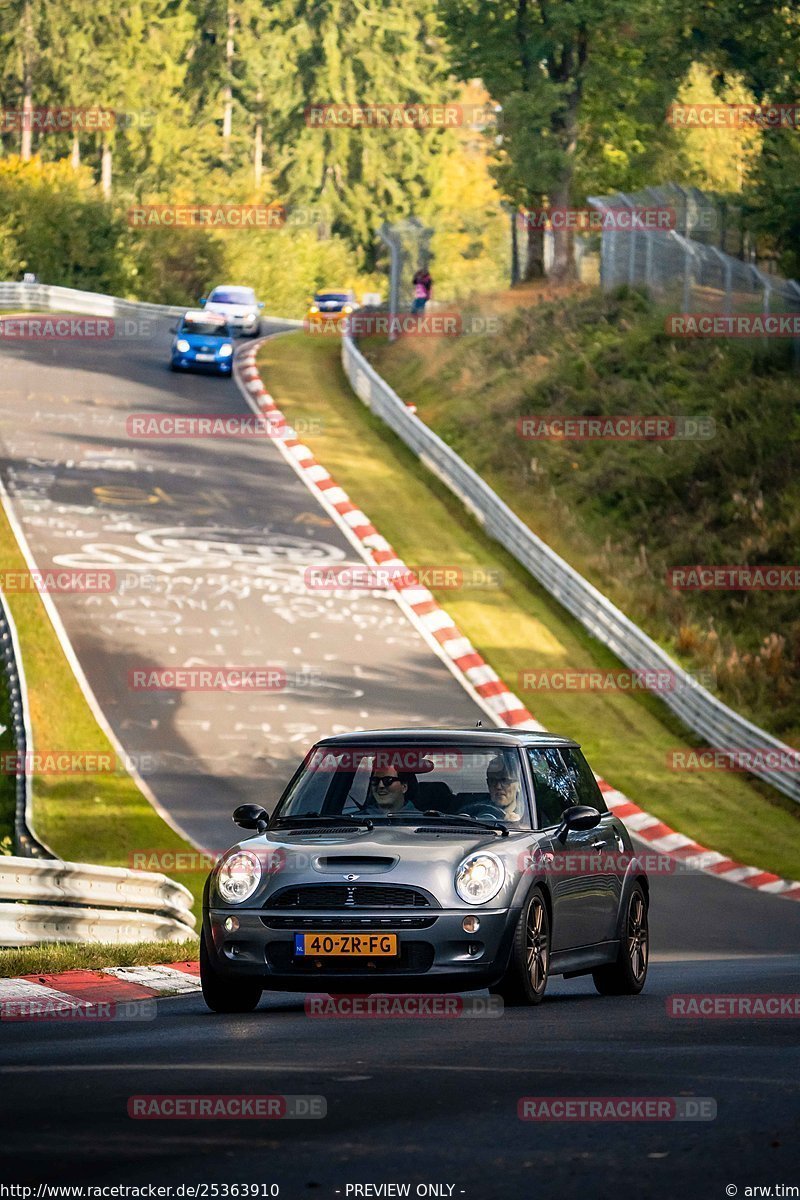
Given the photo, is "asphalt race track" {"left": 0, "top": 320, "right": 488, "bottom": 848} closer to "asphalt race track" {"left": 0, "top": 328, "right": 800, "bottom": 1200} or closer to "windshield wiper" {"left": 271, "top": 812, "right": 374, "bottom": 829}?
"asphalt race track" {"left": 0, "top": 328, "right": 800, "bottom": 1200}

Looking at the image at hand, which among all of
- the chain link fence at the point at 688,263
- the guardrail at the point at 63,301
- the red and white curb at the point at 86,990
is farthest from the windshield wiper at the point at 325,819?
the guardrail at the point at 63,301

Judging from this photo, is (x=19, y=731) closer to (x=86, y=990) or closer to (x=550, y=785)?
(x=86, y=990)

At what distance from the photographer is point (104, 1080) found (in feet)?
24.0

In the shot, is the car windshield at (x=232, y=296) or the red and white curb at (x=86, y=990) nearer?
the red and white curb at (x=86, y=990)

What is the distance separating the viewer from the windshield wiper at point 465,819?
412 inches

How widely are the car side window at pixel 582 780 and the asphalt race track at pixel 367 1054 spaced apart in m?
1.19

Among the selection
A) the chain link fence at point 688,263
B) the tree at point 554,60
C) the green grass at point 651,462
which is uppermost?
the tree at point 554,60

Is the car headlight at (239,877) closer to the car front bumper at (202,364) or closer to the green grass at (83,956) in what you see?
the green grass at (83,956)

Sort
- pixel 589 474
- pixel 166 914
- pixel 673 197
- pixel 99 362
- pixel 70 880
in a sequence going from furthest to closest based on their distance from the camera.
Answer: pixel 99 362 → pixel 673 197 → pixel 589 474 → pixel 166 914 → pixel 70 880

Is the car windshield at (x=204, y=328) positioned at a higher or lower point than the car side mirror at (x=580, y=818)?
higher

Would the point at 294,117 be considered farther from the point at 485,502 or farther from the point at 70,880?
the point at 70,880

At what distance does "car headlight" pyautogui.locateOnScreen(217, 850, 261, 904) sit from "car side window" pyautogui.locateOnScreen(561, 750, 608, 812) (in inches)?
92.8

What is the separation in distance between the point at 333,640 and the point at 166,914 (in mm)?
13204

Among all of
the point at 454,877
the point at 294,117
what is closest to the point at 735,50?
the point at 454,877
